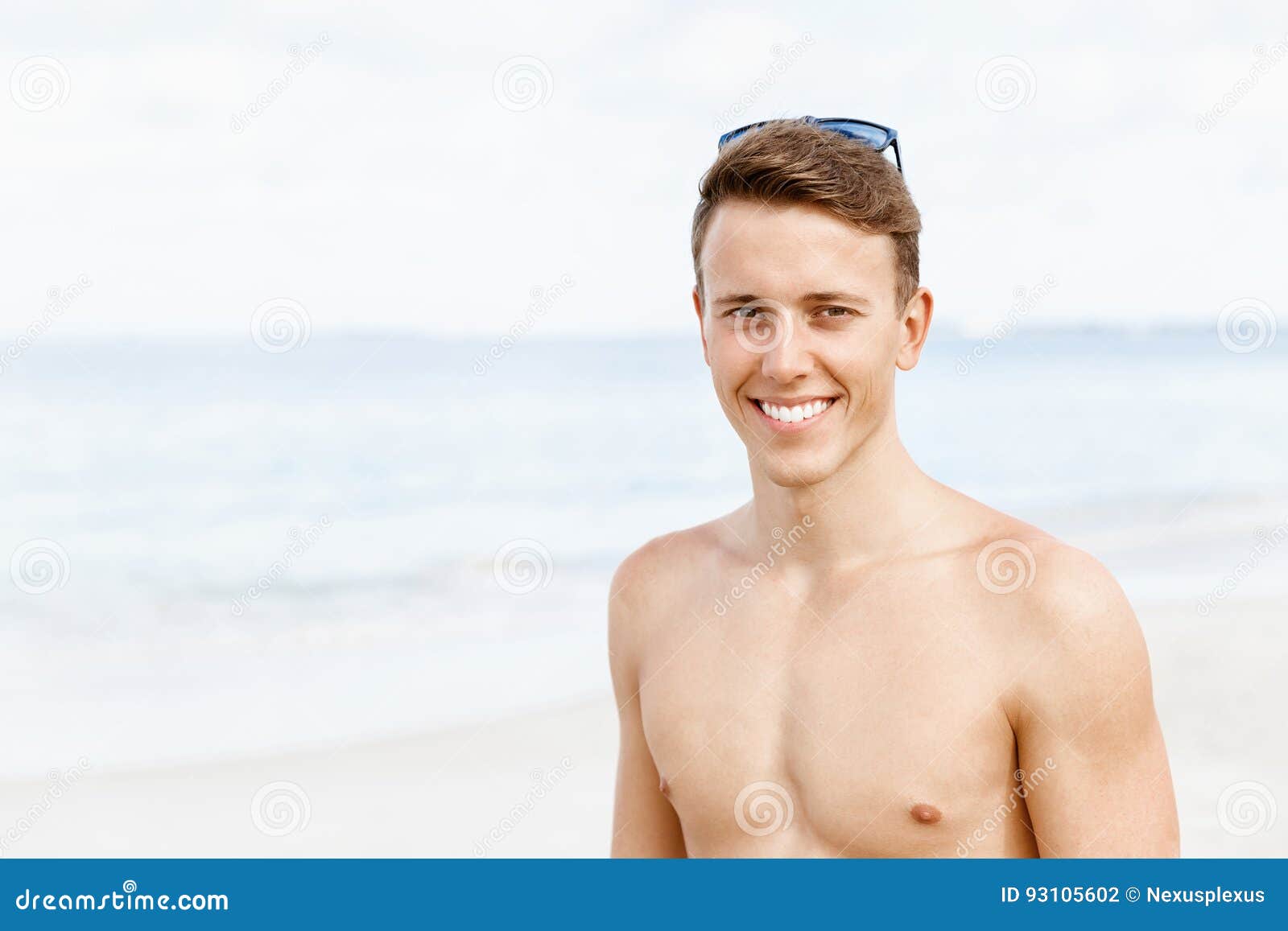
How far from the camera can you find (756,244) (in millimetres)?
2881

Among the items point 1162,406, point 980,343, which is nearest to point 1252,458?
point 1162,406

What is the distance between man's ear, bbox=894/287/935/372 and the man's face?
6 cm

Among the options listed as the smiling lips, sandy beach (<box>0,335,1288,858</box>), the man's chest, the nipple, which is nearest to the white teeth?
the smiling lips

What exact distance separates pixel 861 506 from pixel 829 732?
495 millimetres

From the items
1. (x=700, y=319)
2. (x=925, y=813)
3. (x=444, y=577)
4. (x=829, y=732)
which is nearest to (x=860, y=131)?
(x=700, y=319)

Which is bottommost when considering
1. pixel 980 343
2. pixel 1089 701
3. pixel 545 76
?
pixel 1089 701

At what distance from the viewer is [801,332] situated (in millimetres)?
2842

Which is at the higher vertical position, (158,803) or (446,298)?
(446,298)

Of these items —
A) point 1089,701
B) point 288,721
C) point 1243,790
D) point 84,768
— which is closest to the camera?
point 1089,701

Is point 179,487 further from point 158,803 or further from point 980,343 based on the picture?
point 980,343

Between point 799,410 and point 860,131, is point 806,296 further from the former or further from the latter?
point 860,131

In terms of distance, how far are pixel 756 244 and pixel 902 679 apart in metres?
0.96

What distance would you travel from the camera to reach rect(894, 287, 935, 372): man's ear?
3028mm

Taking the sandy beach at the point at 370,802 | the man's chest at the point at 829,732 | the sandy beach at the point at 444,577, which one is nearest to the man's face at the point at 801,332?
the man's chest at the point at 829,732
